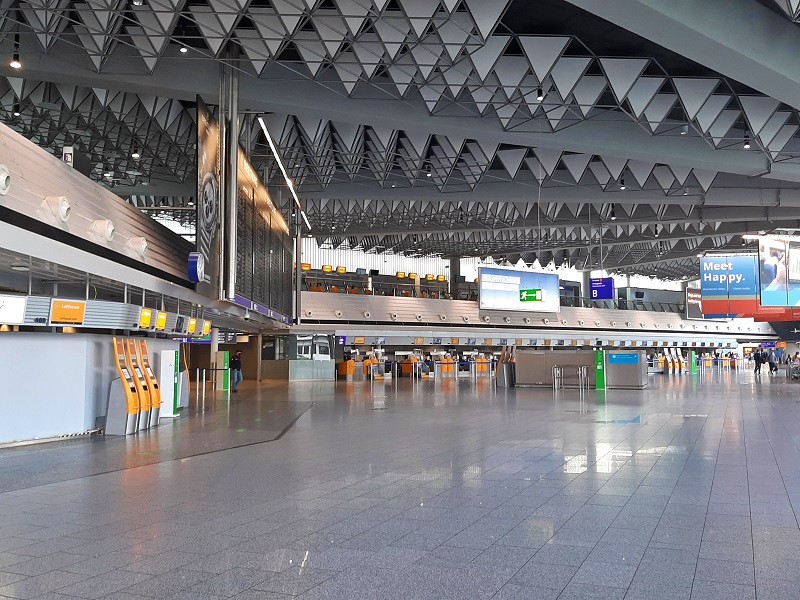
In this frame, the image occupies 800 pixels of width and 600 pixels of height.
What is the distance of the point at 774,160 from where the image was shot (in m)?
21.4

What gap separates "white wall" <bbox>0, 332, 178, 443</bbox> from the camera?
11360 millimetres

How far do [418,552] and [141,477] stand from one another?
177 inches

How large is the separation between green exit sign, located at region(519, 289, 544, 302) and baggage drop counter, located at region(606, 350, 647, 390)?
10.1 m

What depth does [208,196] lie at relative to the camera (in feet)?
49.1

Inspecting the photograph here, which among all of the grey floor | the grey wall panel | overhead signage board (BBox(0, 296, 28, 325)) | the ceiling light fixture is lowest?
the grey floor

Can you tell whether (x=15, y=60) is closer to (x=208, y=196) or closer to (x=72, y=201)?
(x=208, y=196)

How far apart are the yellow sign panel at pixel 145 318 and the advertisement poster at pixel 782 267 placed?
64.8 ft

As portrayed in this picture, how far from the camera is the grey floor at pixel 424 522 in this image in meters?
4.35

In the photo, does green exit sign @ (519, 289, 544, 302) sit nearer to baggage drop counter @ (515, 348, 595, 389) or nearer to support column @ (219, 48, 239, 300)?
baggage drop counter @ (515, 348, 595, 389)

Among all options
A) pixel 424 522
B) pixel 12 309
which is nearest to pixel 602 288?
pixel 12 309

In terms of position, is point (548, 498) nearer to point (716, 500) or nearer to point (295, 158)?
point (716, 500)

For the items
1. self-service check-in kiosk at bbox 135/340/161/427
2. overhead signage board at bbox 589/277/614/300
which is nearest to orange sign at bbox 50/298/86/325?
self-service check-in kiosk at bbox 135/340/161/427

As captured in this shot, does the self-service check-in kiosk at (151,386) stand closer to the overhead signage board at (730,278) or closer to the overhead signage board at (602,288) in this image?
the overhead signage board at (730,278)

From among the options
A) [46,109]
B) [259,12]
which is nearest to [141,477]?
[259,12]
